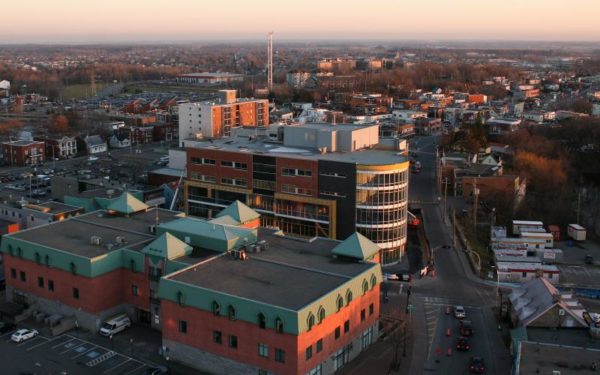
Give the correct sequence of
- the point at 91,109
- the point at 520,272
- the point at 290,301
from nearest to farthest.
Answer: the point at 290,301 → the point at 520,272 → the point at 91,109

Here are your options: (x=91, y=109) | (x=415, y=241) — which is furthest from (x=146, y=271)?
(x=91, y=109)

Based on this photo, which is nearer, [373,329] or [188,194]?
[373,329]

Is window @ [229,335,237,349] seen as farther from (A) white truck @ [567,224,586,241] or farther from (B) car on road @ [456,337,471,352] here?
(A) white truck @ [567,224,586,241]

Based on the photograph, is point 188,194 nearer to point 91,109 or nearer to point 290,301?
point 290,301

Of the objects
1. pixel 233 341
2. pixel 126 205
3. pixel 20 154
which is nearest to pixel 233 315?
pixel 233 341

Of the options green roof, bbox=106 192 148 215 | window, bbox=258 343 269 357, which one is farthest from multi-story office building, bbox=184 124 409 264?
window, bbox=258 343 269 357

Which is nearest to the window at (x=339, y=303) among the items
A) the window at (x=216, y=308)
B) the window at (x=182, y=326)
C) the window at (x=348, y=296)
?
the window at (x=348, y=296)

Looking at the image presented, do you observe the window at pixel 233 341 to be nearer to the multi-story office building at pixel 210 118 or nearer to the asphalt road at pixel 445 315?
the asphalt road at pixel 445 315
